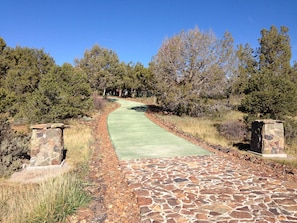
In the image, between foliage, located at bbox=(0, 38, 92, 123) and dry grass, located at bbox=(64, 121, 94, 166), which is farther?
foliage, located at bbox=(0, 38, 92, 123)

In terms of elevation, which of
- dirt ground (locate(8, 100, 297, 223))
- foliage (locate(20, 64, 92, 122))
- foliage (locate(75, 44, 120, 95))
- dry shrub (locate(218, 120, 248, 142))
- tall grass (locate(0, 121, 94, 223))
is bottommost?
dirt ground (locate(8, 100, 297, 223))

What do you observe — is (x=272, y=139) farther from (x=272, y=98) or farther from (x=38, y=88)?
(x=38, y=88)

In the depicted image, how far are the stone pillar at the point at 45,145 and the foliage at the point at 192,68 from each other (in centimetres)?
1161

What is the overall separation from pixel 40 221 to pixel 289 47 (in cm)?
2460

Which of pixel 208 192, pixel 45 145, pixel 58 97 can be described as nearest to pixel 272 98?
pixel 208 192

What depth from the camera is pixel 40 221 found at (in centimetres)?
357

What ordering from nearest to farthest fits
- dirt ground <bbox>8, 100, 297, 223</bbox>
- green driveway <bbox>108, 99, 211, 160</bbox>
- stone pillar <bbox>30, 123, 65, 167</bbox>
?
dirt ground <bbox>8, 100, 297, 223</bbox> < stone pillar <bbox>30, 123, 65, 167</bbox> < green driveway <bbox>108, 99, 211, 160</bbox>

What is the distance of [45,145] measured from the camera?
22.1 feet

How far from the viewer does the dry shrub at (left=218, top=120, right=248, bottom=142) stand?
39.8 feet

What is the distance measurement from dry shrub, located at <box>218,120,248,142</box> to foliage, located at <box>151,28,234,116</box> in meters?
4.91

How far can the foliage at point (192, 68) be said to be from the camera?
17547mm

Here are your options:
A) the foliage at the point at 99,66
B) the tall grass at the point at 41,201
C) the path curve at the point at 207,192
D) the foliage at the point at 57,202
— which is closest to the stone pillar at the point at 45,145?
the tall grass at the point at 41,201

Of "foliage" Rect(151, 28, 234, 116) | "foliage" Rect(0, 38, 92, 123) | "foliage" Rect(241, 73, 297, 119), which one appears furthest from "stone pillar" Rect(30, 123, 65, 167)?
"foliage" Rect(151, 28, 234, 116)

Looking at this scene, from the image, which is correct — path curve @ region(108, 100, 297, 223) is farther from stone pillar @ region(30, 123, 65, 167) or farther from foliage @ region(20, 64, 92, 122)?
foliage @ region(20, 64, 92, 122)
